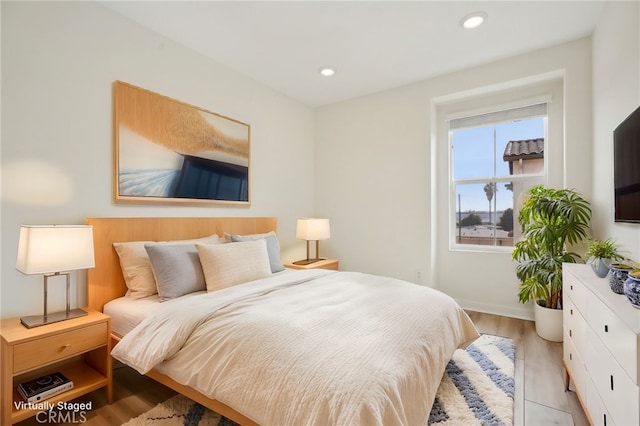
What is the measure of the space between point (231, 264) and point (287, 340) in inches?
43.6

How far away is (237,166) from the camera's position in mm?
3307

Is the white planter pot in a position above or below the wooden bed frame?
below

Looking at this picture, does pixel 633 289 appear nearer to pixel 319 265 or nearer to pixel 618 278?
pixel 618 278

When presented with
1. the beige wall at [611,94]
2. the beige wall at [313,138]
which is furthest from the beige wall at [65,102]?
the beige wall at [611,94]

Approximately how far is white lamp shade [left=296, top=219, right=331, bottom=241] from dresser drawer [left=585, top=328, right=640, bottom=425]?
8.45ft

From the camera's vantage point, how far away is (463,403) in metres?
1.83

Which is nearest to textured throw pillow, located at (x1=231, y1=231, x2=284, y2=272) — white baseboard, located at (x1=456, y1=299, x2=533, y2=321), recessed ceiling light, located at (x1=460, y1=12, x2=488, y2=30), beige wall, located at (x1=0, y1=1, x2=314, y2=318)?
beige wall, located at (x1=0, y1=1, x2=314, y2=318)

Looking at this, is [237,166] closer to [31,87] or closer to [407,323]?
[31,87]

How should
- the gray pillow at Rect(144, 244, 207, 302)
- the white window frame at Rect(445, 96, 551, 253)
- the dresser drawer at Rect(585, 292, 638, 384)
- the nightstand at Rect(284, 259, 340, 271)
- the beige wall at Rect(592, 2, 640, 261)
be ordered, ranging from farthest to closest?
the nightstand at Rect(284, 259, 340, 271) → the white window frame at Rect(445, 96, 551, 253) → the gray pillow at Rect(144, 244, 207, 302) → the beige wall at Rect(592, 2, 640, 261) → the dresser drawer at Rect(585, 292, 638, 384)

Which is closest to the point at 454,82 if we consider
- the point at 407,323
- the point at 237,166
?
the point at 237,166

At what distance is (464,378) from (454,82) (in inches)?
117

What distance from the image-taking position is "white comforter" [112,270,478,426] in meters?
1.14

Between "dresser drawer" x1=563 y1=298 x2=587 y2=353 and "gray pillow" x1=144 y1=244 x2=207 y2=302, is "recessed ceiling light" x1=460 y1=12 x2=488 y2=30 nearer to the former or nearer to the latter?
"dresser drawer" x1=563 y1=298 x2=587 y2=353

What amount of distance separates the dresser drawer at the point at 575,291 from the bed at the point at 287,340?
0.65 metres
